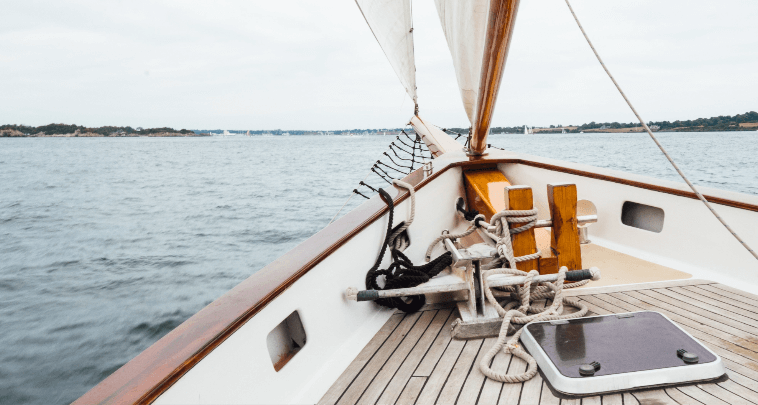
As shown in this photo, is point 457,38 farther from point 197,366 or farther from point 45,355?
point 45,355

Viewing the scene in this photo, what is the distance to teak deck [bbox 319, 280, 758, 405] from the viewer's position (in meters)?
1.16

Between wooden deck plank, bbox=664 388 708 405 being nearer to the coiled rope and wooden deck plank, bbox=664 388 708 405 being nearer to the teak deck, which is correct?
the teak deck

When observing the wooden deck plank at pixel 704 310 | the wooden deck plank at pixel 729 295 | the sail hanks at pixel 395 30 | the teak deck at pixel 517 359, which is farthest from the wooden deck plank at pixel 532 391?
the sail hanks at pixel 395 30

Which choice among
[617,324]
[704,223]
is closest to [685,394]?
[617,324]

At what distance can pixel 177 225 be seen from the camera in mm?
11438

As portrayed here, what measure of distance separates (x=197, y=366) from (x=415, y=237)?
1.45 m

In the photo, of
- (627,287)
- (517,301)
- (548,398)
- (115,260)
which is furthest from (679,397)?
(115,260)

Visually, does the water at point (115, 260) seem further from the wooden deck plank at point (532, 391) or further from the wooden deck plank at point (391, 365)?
the wooden deck plank at point (532, 391)

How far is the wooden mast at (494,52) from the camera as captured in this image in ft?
4.63

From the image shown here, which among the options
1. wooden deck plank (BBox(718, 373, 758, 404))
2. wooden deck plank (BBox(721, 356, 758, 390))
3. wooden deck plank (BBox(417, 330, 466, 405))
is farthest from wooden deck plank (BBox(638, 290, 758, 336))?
wooden deck plank (BBox(417, 330, 466, 405))

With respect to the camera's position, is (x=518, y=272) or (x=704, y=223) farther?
(x=704, y=223)

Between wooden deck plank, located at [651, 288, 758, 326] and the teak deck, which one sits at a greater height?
wooden deck plank, located at [651, 288, 758, 326]

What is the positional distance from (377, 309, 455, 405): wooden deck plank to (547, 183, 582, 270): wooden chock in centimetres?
62

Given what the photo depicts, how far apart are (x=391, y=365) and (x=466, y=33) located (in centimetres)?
130
